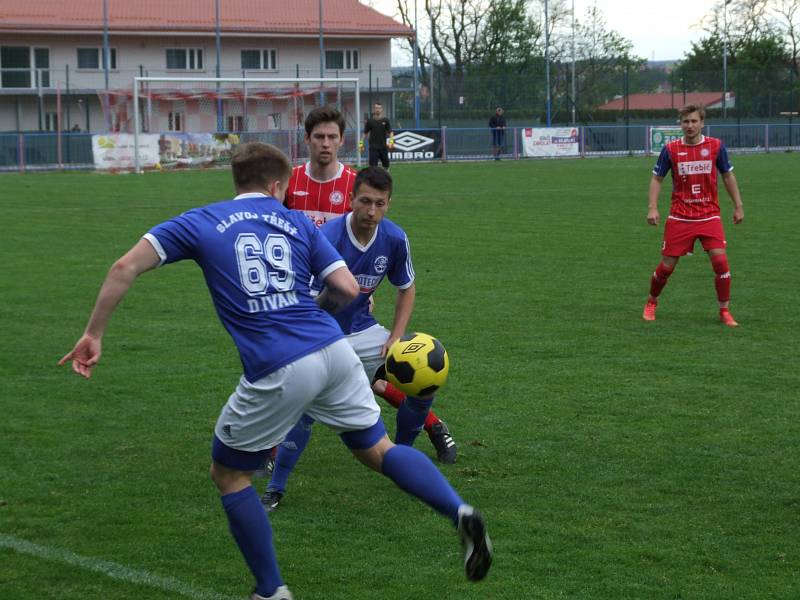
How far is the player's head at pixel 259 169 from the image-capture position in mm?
4230

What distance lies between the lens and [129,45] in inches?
2212

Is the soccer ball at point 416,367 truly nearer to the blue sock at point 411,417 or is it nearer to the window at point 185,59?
the blue sock at point 411,417

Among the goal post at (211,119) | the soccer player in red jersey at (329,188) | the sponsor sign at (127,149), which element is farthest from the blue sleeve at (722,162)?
the sponsor sign at (127,149)

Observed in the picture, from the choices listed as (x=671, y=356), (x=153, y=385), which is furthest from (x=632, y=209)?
(x=153, y=385)

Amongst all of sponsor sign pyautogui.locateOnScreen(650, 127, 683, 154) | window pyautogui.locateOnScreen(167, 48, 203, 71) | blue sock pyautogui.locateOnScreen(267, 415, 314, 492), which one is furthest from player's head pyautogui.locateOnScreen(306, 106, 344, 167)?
window pyautogui.locateOnScreen(167, 48, 203, 71)

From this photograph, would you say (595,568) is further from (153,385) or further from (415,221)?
(415,221)

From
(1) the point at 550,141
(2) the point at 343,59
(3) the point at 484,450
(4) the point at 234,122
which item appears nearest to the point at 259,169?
(3) the point at 484,450

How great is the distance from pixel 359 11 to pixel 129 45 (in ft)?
41.0

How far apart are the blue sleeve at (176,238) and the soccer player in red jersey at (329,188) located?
2084 millimetres

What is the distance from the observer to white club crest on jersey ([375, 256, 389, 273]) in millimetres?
5663

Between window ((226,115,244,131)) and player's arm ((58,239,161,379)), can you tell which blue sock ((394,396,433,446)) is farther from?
window ((226,115,244,131))

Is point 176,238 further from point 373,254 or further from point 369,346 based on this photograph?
point 369,346

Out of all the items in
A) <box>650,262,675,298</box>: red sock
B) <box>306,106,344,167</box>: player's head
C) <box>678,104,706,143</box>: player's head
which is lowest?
<box>650,262,675,298</box>: red sock

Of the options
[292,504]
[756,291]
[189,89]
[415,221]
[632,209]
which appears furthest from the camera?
[189,89]
